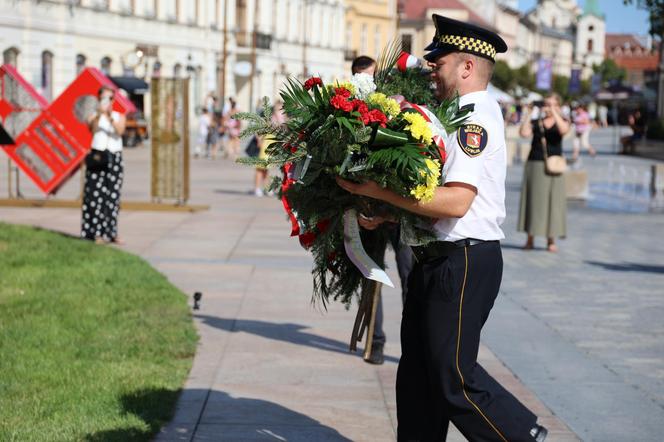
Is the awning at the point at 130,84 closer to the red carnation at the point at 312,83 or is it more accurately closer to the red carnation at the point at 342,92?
the red carnation at the point at 312,83

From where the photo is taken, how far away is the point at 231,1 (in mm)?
65000

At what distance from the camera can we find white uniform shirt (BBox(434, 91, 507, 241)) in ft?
14.2

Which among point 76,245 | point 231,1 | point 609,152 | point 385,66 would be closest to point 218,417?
point 385,66

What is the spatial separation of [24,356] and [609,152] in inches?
1789

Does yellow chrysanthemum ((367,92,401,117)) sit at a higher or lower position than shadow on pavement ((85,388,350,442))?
higher

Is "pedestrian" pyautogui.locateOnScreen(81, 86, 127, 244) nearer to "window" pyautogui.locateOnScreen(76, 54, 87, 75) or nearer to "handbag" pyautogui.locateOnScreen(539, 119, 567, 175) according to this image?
"handbag" pyautogui.locateOnScreen(539, 119, 567, 175)

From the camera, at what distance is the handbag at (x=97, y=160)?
43.7 ft

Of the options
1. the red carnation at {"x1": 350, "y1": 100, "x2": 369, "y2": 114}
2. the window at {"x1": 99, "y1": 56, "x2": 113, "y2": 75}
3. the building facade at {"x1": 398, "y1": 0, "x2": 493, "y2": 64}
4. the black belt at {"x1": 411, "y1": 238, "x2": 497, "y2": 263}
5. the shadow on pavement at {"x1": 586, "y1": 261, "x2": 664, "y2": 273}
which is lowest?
the shadow on pavement at {"x1": 586, "y1": 261, "x2": 664, "y2": 273}

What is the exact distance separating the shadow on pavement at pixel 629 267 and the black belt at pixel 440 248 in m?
8.24

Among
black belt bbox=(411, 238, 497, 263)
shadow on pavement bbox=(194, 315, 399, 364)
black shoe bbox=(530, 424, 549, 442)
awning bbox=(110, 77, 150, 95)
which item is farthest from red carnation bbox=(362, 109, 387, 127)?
awning bbox=(110, 77, 150, 95)

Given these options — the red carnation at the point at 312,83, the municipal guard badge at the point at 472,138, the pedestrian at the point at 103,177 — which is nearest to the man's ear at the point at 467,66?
the municipal guard badge at the point at 472,138

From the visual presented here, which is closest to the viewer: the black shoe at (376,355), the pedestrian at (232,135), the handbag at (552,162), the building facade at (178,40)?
the black shoe at (376,355)

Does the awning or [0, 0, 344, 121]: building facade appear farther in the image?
[0, 0, 344, 121]: building facade

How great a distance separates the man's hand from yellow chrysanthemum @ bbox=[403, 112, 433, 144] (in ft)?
0.77
